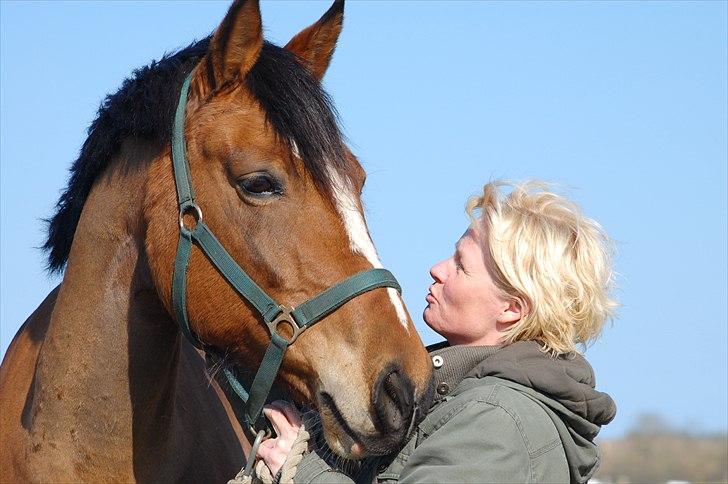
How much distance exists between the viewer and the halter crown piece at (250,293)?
3.09m

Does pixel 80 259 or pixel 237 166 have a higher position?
pixel 237 166

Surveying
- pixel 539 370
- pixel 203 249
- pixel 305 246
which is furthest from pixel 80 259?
pixel 539 370

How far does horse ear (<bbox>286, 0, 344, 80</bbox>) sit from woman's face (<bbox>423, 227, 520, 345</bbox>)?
105 centimetres

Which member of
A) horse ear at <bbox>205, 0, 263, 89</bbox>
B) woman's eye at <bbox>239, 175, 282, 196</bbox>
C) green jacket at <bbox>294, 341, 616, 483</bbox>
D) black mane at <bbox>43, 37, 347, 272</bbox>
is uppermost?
horse ear at <bbox>205, 0, 263, 89</bbox>

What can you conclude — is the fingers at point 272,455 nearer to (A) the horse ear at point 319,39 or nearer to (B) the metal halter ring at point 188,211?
(B) the metal halter ring at point 188,211

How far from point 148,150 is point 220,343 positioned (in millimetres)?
750

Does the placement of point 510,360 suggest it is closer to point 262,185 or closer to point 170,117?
point 262,185

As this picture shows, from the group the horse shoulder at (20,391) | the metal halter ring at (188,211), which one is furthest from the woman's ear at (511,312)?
the horse shoulder at (20,391)

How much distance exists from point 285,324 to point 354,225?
1.26ft

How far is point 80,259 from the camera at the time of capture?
357 centimetres

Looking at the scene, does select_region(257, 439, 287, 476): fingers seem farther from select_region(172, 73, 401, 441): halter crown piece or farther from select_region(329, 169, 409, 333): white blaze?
select_region(329, 169, 409, 333): white blaze

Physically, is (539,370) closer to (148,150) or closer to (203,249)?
(203,249)

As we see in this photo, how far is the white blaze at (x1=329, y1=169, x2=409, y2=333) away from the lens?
3152mm

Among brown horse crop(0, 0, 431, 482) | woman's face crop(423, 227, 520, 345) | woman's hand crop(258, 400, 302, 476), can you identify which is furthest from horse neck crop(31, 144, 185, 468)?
woman's face crop(423, 227, 520, 345)
